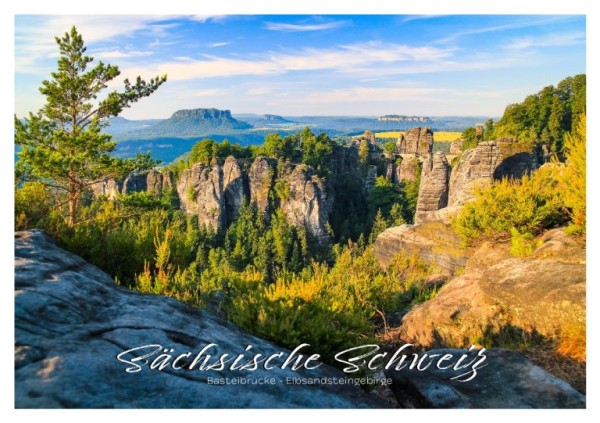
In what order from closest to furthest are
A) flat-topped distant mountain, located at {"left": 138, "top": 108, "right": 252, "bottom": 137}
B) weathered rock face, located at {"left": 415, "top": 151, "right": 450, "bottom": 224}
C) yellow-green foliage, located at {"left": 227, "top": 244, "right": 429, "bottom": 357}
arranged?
yellow-green foliage, located at {"left": 227, "top": 244, "right": 429, "bottom": 357} → weathered rock face, located at {"left": 415, "top": 151, "right": 450, "bottom": 224} → flat-topped distant mountain, located at {"left": 138, "top": 108, "right": 252, "bottom": 137}

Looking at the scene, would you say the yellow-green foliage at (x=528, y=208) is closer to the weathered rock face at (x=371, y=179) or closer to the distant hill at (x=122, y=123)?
the distant hill at (x=122, y=123)

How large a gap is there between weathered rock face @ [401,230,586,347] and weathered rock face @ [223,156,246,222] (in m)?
62.5

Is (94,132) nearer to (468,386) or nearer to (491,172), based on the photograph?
(468,386)

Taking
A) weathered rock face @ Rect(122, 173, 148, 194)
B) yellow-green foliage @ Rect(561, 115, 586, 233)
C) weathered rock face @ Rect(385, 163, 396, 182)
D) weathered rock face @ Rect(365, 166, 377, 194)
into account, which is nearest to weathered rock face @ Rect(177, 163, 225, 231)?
weathered rock face @ Rect(122, 173, 148, 194)

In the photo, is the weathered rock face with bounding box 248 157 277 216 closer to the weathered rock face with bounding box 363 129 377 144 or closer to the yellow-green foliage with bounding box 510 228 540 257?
the weathered rock face with bounding box 363 129 377 144

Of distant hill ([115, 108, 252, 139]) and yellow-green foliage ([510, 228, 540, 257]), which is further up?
distant hill ([115, 108, 252, 139])

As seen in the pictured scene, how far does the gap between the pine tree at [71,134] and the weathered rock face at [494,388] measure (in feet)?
30.2

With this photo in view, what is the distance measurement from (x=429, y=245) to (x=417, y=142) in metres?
68.6

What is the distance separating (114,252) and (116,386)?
21.1 ft

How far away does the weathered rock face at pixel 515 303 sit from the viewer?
286 inches

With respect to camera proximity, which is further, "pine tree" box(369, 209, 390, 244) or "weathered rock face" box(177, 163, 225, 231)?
"weathered rock face" box(177, 163, 225, 231)

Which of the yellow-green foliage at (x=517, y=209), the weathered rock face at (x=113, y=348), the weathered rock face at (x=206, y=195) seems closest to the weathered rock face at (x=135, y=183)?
the weathered rock face at (x=206, y=195)

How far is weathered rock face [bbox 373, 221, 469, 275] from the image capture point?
2133 centimetres

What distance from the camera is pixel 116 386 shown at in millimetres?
4062
